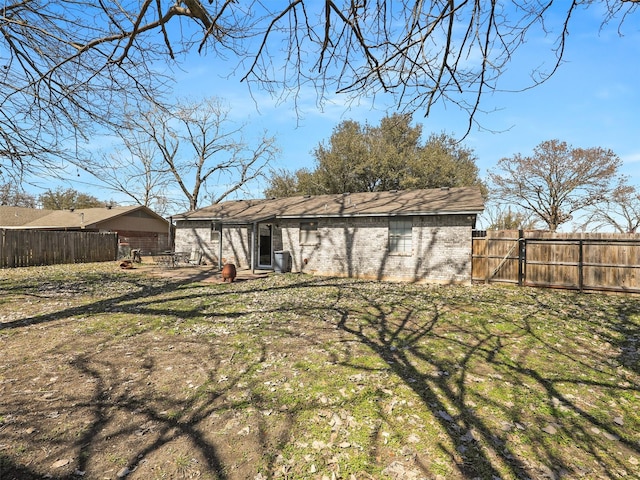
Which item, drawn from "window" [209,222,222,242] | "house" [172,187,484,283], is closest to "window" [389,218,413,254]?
"house" [172,187,484,283]

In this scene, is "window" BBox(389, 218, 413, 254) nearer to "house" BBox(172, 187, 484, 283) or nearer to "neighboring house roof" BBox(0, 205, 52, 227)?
"house" BBox(172, 187, 484, 283)

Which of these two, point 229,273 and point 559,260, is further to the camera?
point 229,273

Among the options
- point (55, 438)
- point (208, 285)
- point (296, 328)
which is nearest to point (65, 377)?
point (55, 438)

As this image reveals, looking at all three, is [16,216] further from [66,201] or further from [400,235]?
[400,235]

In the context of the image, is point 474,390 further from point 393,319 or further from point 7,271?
point 7,271

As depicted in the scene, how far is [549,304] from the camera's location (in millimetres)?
10305

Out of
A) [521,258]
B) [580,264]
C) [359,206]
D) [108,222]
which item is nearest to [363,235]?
[359,206]

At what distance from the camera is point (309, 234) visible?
17.4m

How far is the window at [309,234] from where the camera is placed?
17188mm

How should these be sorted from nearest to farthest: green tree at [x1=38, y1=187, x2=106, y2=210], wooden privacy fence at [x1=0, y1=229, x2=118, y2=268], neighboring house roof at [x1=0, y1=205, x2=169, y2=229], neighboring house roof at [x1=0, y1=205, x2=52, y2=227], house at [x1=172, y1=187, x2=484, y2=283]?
house at [x1=172, y1=187, x2=484, y2=283], wooden privacy fence at [x1=0, y1=229, x2=118, y2=268], neighboring house roof at [x1=0, y1=205, x2=169, y2=229], neighboring house roof at [x1=0, y1=205, x2=52, y2=227], green tree at [x1=38, y1=187, x2=106, y2=210]

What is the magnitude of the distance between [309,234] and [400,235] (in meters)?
4.70

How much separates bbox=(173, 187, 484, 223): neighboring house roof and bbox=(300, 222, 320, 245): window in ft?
1.90

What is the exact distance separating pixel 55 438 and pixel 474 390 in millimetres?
5183

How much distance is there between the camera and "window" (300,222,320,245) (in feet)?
56.4
